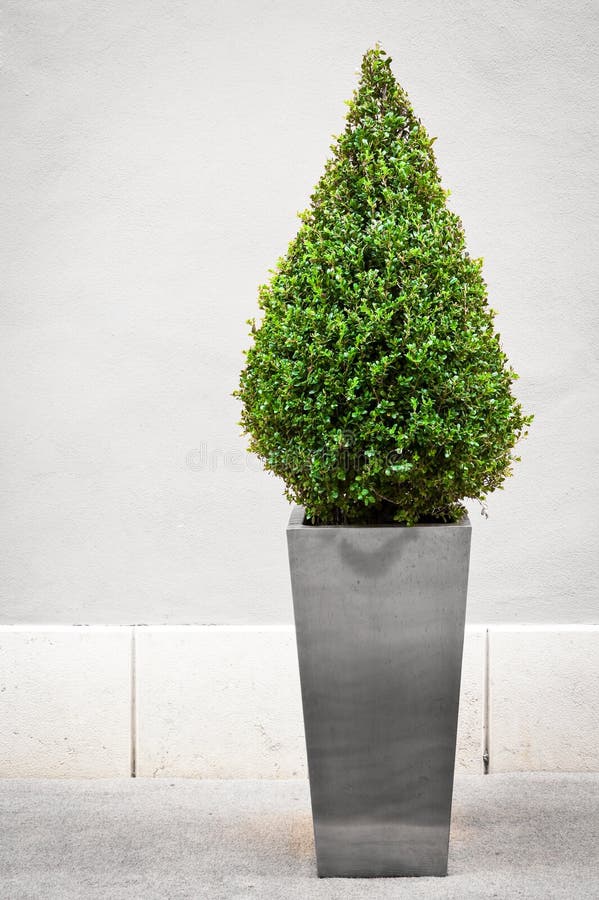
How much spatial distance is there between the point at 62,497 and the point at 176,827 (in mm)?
1655

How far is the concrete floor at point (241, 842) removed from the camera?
3033mm

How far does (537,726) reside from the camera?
167 inches

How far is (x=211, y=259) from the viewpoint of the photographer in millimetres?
4332

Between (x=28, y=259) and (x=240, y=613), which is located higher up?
(x=28, y=259)

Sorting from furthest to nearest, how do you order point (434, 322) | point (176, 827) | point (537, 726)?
point (537, 726), point (176, 827), point (434, 322)

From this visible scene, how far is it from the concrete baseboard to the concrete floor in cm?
11

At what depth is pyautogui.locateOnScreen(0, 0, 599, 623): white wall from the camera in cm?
428

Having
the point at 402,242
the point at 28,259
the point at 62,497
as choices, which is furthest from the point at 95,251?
the point at 402,242

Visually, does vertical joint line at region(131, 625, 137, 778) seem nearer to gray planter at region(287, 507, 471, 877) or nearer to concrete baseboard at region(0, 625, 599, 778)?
concrete baseboard at region(0, 625, 599, 778)

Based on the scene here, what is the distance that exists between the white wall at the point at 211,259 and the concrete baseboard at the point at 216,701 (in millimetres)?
130

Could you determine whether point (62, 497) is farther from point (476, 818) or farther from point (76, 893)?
point (476, 818)

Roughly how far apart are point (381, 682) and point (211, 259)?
2292mm

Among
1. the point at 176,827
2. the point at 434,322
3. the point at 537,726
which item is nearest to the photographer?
the point at 434,322

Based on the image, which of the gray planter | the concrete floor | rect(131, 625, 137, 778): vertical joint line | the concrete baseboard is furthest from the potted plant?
rect(131, 625, 137, 778): vertical joint line
